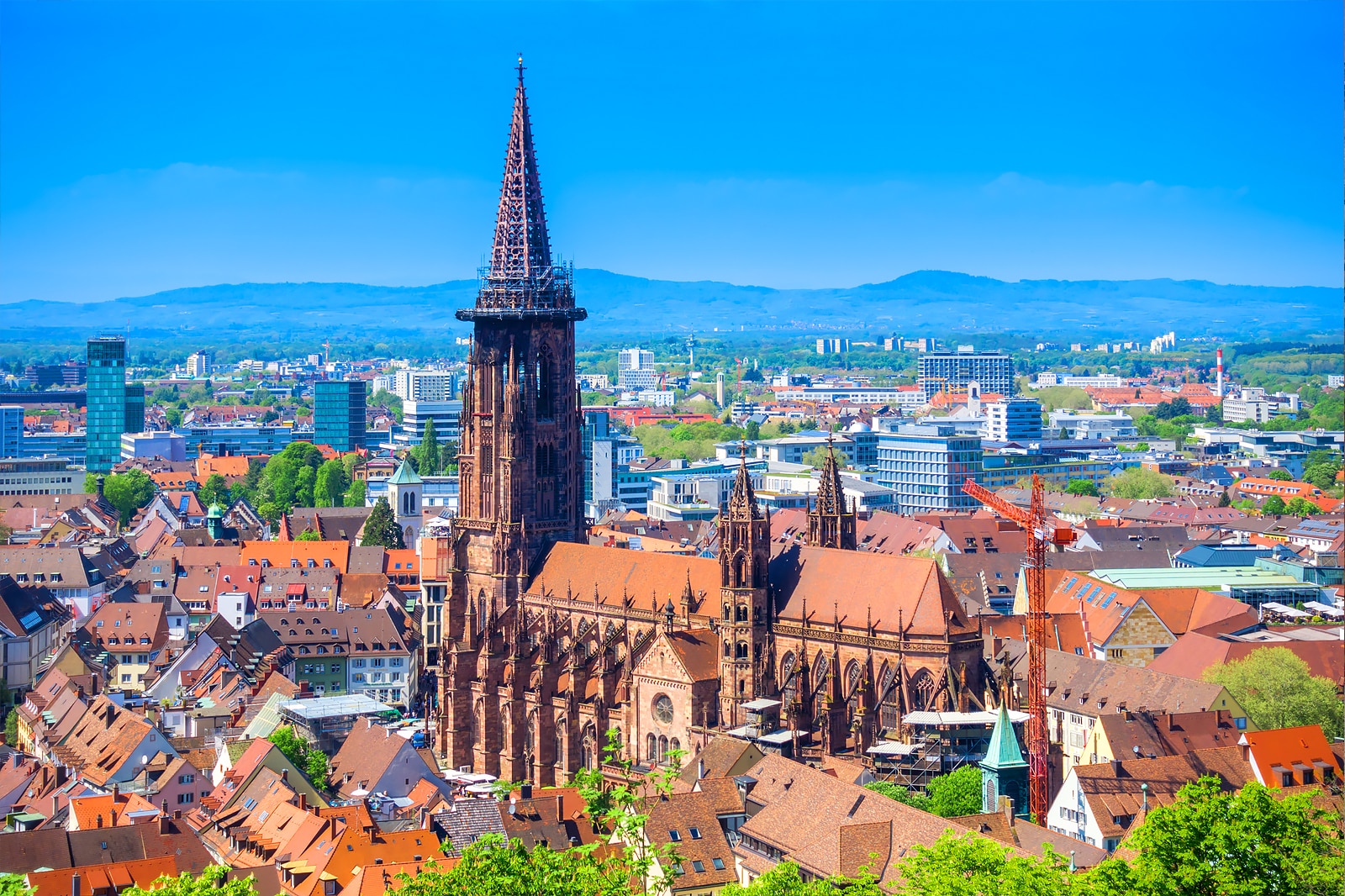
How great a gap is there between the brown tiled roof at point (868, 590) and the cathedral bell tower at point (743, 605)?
2.44m

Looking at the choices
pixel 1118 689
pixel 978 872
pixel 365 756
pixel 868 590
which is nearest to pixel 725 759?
pixel 868 590

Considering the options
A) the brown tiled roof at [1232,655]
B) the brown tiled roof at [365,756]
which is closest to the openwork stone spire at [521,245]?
the brown tiled roof at [365,756]

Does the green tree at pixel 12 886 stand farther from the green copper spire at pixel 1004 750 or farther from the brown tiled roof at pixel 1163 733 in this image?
the brown tiled roof at pixel 1163 733

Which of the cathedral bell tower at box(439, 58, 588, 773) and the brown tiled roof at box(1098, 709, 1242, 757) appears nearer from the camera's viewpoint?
the brown tiled roof at box(1098, 709, 1242, 757)

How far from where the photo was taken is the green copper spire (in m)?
84.2

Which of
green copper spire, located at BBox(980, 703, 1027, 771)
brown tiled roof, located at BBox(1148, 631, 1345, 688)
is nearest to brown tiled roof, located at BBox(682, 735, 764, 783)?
green copper spire, located at BBox(980, 703, 1027, 771)

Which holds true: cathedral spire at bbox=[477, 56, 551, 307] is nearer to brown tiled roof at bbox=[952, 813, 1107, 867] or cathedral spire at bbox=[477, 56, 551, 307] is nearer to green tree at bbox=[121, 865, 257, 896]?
brown tiled roof at bbox=[952, 813, 1107, 867]

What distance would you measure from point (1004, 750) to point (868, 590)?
16.7 meters

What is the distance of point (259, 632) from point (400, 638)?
9936 millimetres

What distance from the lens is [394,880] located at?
70.7m

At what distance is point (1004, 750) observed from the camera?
84688 mm

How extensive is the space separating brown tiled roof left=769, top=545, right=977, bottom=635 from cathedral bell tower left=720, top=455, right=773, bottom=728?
7.99 feet

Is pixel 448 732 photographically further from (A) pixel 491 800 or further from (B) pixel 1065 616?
(B) pixel 1065 616

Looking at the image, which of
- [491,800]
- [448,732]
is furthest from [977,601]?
[491,800]
